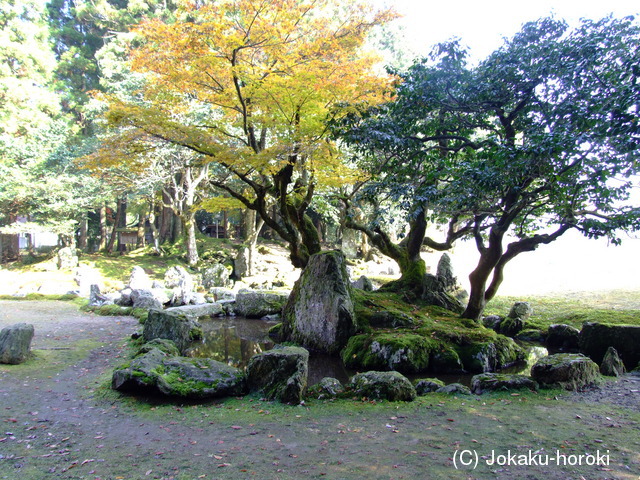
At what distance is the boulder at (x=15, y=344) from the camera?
666 centimetres

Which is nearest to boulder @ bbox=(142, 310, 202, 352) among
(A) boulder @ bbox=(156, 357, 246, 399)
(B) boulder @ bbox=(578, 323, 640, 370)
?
(A) boulder @ bbox=(156, 357, 246, 399)

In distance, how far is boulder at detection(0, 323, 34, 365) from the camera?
6.66 m

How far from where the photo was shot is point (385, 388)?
5.64m

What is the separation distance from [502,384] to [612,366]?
2.33 m

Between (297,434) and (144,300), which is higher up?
(144,300)

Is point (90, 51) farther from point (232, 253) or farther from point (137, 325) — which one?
point (137, 325)

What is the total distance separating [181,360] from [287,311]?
437 centimetres

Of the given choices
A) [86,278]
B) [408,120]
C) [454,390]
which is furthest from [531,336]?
[86,278]

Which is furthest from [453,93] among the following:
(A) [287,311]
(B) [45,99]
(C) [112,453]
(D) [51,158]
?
(B) [45,99]

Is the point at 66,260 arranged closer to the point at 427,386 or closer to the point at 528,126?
the point at 427,386

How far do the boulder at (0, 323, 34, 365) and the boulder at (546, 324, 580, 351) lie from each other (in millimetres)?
11106

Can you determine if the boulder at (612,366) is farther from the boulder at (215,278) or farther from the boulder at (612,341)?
the boulder at (215,278)

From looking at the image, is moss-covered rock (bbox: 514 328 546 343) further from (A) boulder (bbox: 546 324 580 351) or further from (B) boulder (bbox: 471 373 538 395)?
(B) boulder (bbox: 471 373 538 395)

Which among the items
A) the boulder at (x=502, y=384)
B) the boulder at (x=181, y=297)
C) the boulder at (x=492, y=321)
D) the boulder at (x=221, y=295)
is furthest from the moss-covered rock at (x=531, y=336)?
the boulder at (x=181, y=297)
